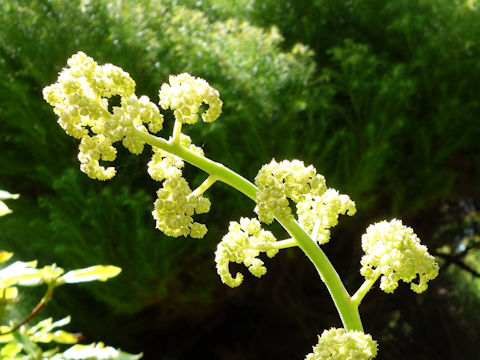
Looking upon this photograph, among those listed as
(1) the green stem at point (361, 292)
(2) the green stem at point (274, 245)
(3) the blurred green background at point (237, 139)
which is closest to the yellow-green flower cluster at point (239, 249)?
(2) the green stem at point (274, 245)

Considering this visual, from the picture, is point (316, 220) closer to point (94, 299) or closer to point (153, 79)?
point (153, 79)

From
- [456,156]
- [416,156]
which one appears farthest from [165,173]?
[456,156]

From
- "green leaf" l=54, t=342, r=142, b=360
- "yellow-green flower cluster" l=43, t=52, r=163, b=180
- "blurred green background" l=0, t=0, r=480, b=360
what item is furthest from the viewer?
"blurred green background" l=0, t=0, r=480, b=360

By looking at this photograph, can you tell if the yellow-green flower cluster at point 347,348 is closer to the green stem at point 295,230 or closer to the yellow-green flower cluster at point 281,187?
the green stem at point 295,230

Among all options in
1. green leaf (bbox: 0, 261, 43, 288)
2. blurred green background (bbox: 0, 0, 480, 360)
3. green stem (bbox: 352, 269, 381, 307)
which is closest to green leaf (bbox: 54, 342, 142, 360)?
green leaf (bbox: 0, 261, 43, 288)

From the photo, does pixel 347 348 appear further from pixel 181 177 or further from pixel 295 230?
pixel 181 177

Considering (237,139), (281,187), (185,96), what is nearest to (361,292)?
(281,187)

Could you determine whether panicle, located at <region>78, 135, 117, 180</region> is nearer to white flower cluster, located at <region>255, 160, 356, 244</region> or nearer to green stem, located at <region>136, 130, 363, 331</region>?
green stem, located at <region>136, 130, 363, 331</region>

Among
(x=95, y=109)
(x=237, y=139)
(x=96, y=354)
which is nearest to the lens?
(x=96, y=354)
